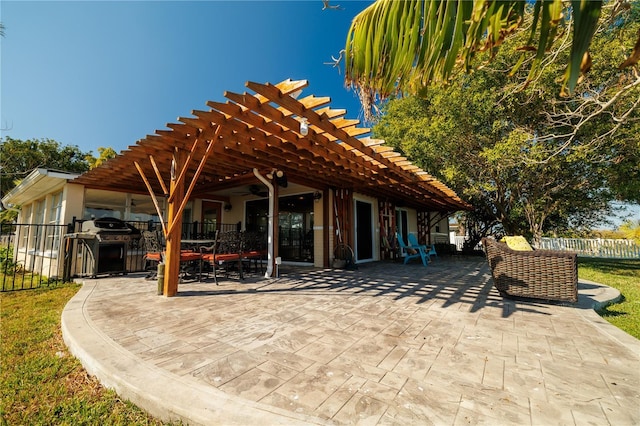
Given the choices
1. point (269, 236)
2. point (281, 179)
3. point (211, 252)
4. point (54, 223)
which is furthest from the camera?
point (54, 223)

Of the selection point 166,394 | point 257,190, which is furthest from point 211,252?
point 166,394

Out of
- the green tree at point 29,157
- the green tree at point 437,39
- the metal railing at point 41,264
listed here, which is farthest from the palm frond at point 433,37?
the green tree at point 29,157

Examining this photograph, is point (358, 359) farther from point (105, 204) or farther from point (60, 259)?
point (105, 204)

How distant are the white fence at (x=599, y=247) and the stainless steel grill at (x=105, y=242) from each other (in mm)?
14797

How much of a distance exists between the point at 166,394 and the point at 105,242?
18.0ft

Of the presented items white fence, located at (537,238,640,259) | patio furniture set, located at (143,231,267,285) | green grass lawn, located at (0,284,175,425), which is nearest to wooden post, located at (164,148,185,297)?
patio furniture set, located at (143,231,267,285)

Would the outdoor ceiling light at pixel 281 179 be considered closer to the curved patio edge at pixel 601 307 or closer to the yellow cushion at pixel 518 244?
the yellow cushion at pixel 518 244

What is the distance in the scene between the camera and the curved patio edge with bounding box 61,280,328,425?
4.38ft

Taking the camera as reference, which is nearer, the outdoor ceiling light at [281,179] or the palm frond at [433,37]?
the palm frond at [433,37]

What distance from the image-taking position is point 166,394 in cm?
150

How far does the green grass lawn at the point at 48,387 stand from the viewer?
1477mm

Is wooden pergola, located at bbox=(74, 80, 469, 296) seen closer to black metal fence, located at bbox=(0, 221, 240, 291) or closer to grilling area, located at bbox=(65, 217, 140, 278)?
grilling area, located at bbox=(65, 217, 140, 278)

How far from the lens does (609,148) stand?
7.25m

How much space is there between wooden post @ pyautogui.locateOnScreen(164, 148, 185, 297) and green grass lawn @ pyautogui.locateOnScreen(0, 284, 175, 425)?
129cm
